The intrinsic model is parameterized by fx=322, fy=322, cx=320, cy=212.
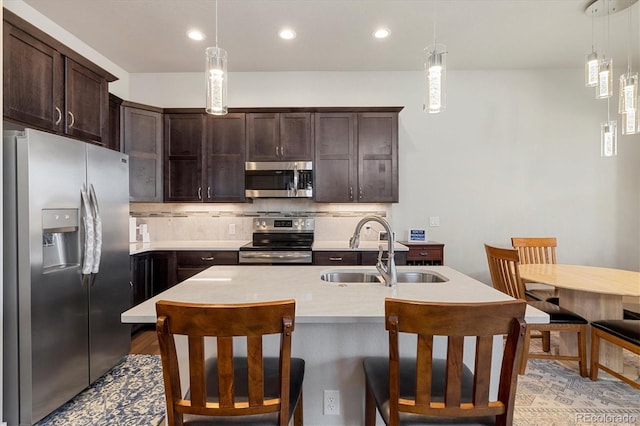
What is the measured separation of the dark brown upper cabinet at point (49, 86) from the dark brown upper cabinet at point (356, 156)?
2.11 metres

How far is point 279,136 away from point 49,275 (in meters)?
2.46

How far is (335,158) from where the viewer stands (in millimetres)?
3695

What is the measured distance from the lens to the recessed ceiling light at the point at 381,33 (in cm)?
308

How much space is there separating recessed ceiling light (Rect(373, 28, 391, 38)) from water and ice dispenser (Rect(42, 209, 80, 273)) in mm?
2946

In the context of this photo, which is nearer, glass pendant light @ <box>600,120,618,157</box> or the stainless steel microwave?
glass pendant light @ <box>600,120,618,157</box>

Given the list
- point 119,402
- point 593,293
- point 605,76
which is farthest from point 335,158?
point 119,402

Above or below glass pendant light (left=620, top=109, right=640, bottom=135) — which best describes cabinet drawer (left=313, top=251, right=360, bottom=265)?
below

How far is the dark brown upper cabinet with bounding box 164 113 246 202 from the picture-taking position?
146 inches

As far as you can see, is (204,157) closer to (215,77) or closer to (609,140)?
(215,77)

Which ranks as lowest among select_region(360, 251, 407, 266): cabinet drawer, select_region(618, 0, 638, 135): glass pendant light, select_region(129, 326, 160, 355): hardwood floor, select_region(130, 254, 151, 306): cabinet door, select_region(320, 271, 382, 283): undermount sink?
select_region(129, 326, 160, 355): hardwood floor

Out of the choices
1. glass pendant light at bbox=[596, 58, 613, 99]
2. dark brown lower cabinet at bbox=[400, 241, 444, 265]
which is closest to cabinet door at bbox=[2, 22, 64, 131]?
dark brown lower cabinet at bbox=[400, 241, 444, 265]

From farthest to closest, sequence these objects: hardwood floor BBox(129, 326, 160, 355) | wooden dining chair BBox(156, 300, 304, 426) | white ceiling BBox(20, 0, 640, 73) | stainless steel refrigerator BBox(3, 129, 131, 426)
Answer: hardwood floor BBox(129, 326, 160, 355) < white ceiling BBox(20, 0, 640, 73) < stainless steel refrigerator BBox(3, 129, 131, 426) < wooden dining chair BBox(156, 300, 304, 426)

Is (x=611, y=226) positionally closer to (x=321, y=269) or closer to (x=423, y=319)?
(x=321, y=269)

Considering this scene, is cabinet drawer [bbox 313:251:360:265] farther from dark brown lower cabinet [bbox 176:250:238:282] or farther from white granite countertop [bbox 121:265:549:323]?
white granite countertop [bbox 121:265:549:323]
